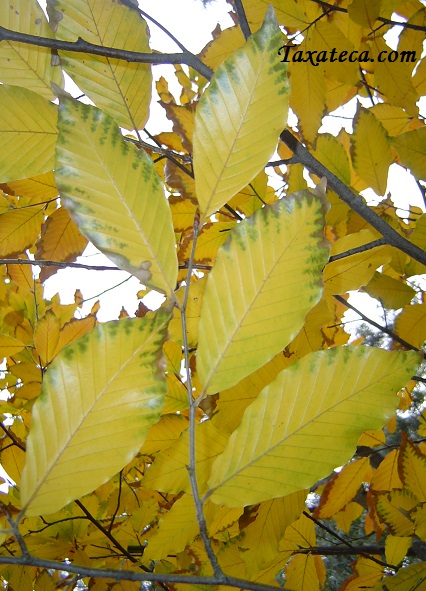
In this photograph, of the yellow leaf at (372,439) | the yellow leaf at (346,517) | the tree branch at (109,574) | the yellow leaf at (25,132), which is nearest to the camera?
the tree branch at (109,574)

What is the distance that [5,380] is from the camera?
1498 millimetres

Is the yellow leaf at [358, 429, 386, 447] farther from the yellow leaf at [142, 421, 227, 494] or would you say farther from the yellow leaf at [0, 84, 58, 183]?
the yellow leaf at [0, 84, 58, 183]

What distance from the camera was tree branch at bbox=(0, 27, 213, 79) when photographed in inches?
13.7

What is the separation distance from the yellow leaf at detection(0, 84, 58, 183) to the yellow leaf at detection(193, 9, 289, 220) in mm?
208

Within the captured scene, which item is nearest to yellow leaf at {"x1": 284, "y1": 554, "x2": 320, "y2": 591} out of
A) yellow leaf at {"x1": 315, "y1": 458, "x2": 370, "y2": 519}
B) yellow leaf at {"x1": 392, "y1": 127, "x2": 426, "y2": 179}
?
yellow leaf at {"x1": 315, "y1": 458, "x2": 370, "y2": 519}

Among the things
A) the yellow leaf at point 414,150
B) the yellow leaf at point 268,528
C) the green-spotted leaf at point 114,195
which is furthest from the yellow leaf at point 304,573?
the green-spotted leaf at point 114,195

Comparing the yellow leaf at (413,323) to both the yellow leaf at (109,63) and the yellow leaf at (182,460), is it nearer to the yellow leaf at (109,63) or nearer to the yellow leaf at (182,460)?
the yellow leaf at (182,460)

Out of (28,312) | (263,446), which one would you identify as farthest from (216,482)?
(28,312)

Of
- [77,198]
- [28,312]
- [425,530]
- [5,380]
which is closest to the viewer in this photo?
[77,198]

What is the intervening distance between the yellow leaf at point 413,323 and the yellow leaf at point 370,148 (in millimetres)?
288

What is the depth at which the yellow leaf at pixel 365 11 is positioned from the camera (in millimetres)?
698

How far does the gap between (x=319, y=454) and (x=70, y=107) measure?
26 cm

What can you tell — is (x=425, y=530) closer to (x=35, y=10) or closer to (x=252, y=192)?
(x=252, y=192)

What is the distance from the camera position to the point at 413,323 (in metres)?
0.92
